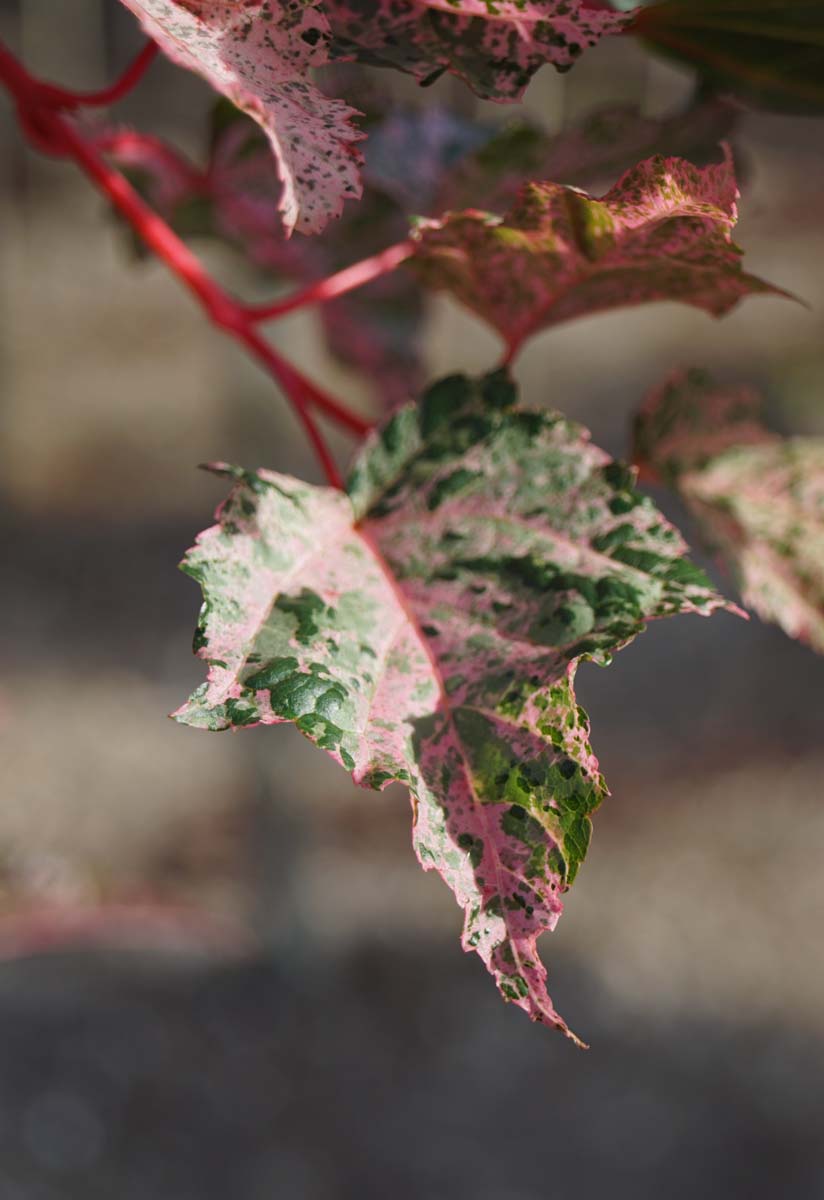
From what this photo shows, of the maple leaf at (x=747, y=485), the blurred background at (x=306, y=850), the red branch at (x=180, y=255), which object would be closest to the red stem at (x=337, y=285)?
the red branch at (x=180, y=255)

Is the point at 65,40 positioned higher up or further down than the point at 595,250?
higher up

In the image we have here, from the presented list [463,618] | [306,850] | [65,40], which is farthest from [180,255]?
[65,40]

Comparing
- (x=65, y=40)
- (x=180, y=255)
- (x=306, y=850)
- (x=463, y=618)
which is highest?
(x=65, y=40)

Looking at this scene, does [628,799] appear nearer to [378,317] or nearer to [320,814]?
[320,814]

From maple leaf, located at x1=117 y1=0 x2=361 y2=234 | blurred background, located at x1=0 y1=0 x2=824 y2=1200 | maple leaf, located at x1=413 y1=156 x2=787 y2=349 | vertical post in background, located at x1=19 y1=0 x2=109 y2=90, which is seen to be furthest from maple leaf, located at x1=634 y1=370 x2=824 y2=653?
vertical post in background, located at x1=19 y1=0 x2=109 y2=90

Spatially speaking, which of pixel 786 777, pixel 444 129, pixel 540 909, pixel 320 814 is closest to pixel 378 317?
pixel 444 129

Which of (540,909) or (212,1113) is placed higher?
(212,1113)

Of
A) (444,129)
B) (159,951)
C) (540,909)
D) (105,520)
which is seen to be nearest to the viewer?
(540,909)

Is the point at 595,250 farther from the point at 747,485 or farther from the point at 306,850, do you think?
the point at 306,850
